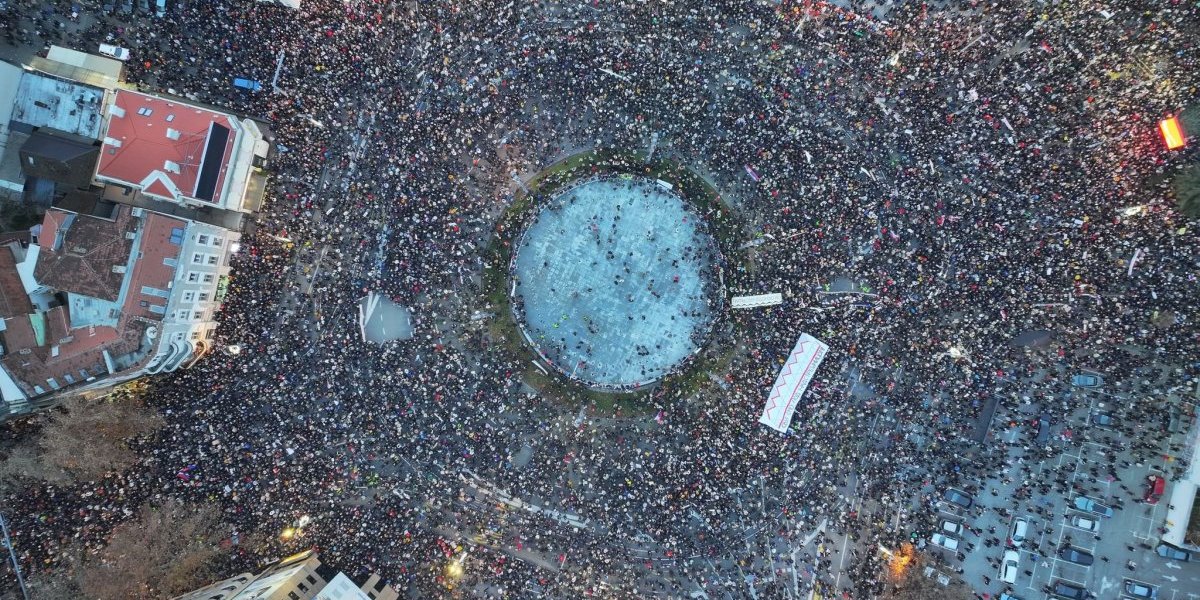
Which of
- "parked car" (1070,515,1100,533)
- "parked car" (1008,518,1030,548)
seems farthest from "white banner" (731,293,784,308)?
"parked car" (1070,515,1100,533)

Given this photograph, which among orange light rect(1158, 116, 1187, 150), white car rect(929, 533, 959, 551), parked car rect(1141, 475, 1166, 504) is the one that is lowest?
white car rect(929, 533, 959, 551)

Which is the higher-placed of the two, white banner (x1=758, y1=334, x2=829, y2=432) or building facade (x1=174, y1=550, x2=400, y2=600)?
white banner (x1=758, y1=334, x2=829, y2=432)

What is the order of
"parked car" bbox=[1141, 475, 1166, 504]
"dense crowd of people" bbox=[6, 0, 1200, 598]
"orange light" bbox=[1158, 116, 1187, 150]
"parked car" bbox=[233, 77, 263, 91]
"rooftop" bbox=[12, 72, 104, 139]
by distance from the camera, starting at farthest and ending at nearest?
1. "parked car" bbox=[233, 77, 263, 91]
2. "parked car" bbox=[1141, 475, 1166, 504]
3. "dense crowd of people" bbox=[6, 0, 1200, 598]
4. "rooftop" bbox=[12, 72, 104, 139]
5. "orange light" bbox=[1158, 116, 1187, 150]

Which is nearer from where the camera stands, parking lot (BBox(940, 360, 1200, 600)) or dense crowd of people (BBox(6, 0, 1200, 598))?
dense crowd of people (BBox(6, 0, 1200, 598))

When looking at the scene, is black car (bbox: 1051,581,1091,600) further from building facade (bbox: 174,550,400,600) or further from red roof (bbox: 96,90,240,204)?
red roof (bbox: 96,90,240,204)

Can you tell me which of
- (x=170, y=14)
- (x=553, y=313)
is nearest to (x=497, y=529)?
(x=553, y=313)

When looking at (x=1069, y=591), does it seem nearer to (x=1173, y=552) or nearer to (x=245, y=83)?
(x=1173, y=552)

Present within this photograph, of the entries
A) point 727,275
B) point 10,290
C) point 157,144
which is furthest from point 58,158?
point 727,275
